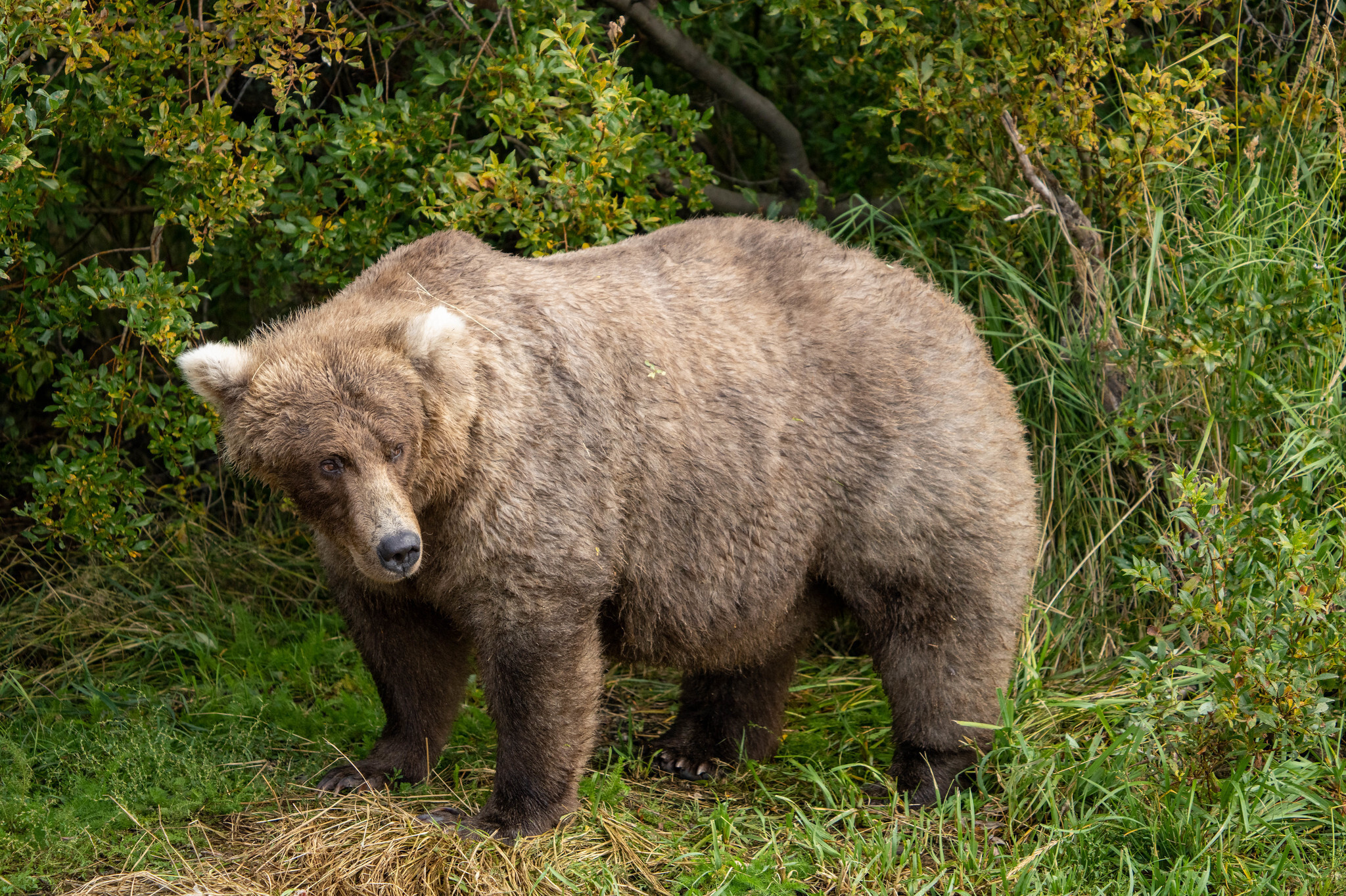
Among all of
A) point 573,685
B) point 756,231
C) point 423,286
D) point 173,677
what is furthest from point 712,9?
point 173,677

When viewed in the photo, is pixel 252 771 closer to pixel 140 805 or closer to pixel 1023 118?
pixel 140 805

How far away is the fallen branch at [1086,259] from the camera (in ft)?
19.8

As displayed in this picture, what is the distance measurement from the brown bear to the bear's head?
0.04ft

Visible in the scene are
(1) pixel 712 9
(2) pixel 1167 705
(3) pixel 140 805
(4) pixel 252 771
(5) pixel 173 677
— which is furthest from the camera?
(1) pixel 712 9

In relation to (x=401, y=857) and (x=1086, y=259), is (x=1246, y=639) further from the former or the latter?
(x=401, y=857)

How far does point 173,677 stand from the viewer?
6.34 m

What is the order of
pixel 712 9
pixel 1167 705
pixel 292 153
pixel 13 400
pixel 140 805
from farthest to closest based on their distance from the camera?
pixel 13 400 < pixel 712 9 < pixel 292 153 < pixel 140 805 < pixel 1167 705

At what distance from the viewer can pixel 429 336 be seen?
4227 mm

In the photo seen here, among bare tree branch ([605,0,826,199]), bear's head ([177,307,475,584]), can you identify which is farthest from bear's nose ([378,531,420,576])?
bare tree branch ([605,0,826,199])

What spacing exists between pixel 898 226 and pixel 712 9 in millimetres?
1528

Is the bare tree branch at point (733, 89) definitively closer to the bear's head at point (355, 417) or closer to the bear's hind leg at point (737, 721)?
the bear's hind leg at point (737, 721)

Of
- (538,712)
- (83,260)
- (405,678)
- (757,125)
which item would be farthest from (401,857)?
(757,125)

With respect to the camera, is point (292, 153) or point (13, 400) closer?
point (292, 153)

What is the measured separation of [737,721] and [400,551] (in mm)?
2177
